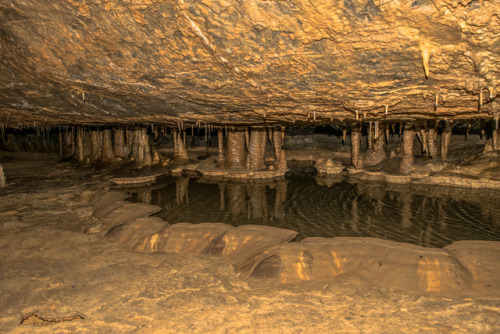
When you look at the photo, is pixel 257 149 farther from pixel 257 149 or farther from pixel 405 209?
pixel 405 209

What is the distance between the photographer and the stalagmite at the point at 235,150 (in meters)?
17.7

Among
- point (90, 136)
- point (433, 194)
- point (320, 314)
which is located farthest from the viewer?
point (90, 136)

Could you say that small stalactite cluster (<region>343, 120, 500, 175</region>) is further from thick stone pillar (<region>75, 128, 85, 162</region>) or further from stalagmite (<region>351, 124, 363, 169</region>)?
thick stone pillar (<region>75, 128, 85, 162</region>)

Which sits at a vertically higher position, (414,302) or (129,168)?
(129,168)

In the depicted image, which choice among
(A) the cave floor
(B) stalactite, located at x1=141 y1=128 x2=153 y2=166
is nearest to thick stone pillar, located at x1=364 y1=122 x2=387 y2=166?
(B) stalactite, located at x1=141 y1=128 x2=153 y2=166

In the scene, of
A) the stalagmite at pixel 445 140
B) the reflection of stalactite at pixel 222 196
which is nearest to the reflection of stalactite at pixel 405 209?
the stalagmite at pixel 445 140

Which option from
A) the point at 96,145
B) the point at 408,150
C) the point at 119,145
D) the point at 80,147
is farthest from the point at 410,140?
the point at 80,147

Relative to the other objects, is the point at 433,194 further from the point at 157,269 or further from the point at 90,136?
the point at 90,136

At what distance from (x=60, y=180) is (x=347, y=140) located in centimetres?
1951

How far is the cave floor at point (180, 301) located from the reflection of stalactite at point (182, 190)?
4.74 metres

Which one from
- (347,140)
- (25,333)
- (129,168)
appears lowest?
(25,333)

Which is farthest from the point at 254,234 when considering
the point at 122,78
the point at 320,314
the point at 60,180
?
the point at 60,180

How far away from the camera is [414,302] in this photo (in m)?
5.10

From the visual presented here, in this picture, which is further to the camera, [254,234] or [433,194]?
[433,194]
